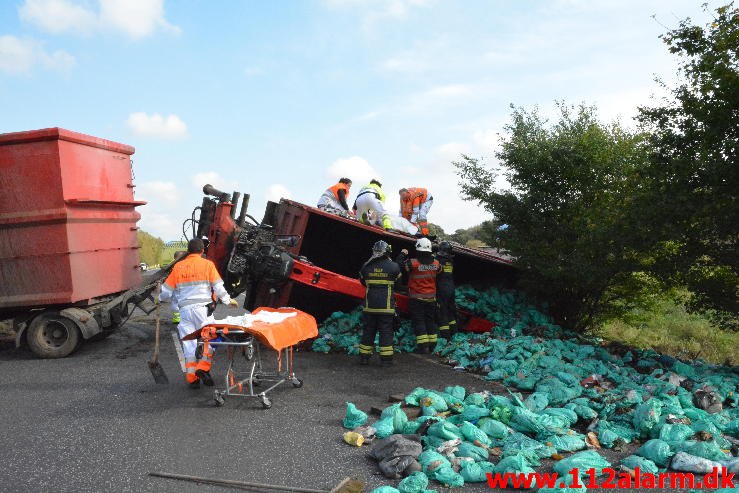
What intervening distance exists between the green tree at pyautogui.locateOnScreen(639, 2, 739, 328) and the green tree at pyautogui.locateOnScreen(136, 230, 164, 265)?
1679cm

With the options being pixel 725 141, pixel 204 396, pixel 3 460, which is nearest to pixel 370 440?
pixel 204 396

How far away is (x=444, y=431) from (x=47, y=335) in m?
5.82

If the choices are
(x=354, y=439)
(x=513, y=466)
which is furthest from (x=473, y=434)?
(x=354, y=439)

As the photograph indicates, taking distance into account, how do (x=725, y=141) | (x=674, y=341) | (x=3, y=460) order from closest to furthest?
(x=3, y=460) → (x=725, y=141) → (x=674, y=341)

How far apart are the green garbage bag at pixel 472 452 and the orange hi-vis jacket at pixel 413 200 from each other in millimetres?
6325

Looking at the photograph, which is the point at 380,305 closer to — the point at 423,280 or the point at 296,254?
the point at 423,280

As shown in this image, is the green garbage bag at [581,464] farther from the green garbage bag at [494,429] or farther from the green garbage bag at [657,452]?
the green garbage bag at [494,429]

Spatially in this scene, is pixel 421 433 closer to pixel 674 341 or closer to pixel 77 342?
pixel 77 342

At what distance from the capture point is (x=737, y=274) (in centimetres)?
639

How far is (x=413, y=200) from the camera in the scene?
9914 mm

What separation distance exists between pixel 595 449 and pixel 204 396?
3550 mm

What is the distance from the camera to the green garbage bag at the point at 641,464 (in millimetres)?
3660

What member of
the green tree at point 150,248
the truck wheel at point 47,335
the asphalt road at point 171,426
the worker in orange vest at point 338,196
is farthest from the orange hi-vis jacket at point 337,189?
the green tree at point 150,248

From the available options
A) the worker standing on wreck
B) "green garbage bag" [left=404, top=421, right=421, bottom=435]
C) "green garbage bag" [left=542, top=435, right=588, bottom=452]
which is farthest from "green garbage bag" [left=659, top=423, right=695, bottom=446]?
the worker standing on wreck
